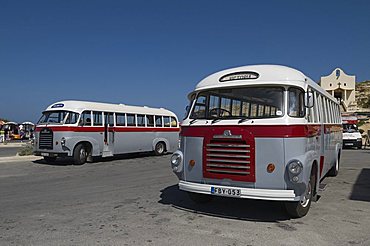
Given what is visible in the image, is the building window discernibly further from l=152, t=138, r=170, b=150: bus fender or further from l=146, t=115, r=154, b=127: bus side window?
l=146, t=115, r=154, b=127: bus side window

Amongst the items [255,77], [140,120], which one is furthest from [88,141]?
[255,77]

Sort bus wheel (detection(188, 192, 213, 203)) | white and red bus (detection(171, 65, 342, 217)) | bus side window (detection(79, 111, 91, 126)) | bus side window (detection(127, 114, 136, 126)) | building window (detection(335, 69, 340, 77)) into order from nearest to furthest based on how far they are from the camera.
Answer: white and red bus (detection(171, 65, 342, 217)), bus wheel (detection(188, 192, 213, 203)), bus side window (detection(79, 111, 91, 126)), bus side window (detection(127, 114, 136, 126)), building window (detection(335, 69, 340, 77))

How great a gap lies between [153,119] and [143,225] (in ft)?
46.6

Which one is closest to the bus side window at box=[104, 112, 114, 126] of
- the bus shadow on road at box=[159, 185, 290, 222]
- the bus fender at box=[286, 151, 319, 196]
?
the bus shadow on road at box=[159, 185, 290, 222]

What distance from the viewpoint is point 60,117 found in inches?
608

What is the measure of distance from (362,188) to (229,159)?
527 centimetres

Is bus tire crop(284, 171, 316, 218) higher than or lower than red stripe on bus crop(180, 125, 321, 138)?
lower

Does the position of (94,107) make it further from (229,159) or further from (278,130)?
(278,130)

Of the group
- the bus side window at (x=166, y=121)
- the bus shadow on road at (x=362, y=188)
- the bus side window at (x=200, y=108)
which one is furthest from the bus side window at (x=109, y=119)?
the bus shadow on road at (x=362, y=188)

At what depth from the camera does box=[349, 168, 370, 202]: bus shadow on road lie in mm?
8250

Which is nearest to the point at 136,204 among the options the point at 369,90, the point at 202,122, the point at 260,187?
the point at 202,122

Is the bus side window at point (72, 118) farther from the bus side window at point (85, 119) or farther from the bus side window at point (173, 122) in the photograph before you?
the bus side window at point (173, 122)

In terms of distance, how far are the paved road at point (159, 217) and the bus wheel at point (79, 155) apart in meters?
5.00

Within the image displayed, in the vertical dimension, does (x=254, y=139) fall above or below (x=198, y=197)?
above
